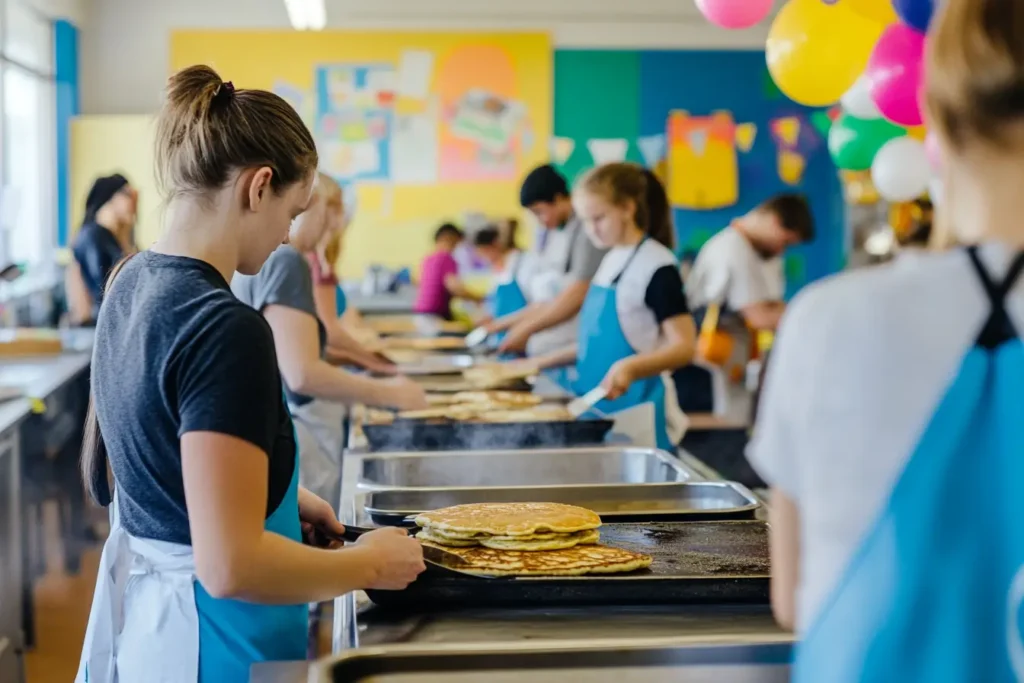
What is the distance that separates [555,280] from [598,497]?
318 cm

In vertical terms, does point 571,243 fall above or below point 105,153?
below

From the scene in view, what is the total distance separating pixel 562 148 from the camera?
31.6 feet

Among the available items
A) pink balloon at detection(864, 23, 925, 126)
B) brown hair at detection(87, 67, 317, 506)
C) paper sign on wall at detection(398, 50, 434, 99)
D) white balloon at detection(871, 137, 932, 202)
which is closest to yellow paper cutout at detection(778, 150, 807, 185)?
paper sign on wall at detection(398, 50, 434, 99)

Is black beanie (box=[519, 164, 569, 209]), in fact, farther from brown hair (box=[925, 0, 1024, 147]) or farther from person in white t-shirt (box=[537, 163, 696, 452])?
brown hair (box=[925, 0, 1024, 147])

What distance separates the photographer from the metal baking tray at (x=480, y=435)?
2.76 meters

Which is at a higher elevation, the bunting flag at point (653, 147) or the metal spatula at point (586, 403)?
the bunting flag at point (653, 147)

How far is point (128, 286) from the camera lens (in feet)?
4.62

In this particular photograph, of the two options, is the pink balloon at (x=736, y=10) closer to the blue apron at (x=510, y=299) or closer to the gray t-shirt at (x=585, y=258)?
the gray t-shirt at (x=585, y=258)

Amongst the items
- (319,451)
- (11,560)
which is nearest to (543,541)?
(319,451)

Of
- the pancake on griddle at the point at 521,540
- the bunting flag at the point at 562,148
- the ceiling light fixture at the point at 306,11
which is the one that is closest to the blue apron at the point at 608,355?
the pancake on griddle at the point at 521,540

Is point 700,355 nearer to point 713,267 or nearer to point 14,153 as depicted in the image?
point 713,267

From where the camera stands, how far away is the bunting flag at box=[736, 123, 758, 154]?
383 inches

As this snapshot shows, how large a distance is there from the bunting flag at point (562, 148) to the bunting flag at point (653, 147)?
1.90 ft

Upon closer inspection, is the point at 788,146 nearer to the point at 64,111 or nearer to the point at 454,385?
the point at 64,111
